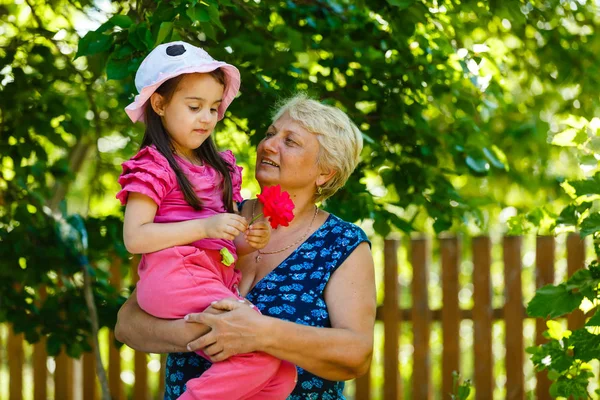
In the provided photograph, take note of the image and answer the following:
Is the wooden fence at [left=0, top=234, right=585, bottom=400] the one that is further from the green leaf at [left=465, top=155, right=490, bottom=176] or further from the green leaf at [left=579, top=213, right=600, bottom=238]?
the green leaf at [left=579, top=213, right=600, bottom=238]

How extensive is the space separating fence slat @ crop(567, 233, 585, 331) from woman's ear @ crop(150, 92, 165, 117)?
280 cm

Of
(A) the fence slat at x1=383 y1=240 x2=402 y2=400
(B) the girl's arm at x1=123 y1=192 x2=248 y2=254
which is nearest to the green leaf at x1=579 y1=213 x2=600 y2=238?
(B) the girl's arm at x1=123 y1=192 x2=248 y2=254

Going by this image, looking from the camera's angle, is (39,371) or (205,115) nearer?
(205,115)

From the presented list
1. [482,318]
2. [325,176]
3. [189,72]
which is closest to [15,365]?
[482,318]

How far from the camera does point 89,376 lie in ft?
18.0

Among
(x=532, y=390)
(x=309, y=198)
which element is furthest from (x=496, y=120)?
(x=309, y=198)

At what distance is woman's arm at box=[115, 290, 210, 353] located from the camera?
7.88 ft

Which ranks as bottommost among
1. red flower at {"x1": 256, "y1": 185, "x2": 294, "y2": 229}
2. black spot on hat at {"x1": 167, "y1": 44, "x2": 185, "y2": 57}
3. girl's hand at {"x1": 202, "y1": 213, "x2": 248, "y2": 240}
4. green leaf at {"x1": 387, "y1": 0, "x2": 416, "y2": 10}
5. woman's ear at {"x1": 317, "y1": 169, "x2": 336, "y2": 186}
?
girl's hand at {"x1": 202, "y1": 213, "x2": 248, "y2": 240}

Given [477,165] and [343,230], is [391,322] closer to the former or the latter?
[477,165]

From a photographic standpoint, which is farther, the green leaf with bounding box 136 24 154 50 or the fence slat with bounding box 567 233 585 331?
the fence slat with bounding box 567 233 585 331

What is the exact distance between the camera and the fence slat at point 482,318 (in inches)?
185

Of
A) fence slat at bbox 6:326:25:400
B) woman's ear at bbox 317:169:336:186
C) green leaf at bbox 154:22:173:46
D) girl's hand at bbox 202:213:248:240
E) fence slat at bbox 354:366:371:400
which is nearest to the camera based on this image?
girl's hand at bbox 202:213:248:240

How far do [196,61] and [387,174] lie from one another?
1609mm

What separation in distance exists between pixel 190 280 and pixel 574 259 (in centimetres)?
282
